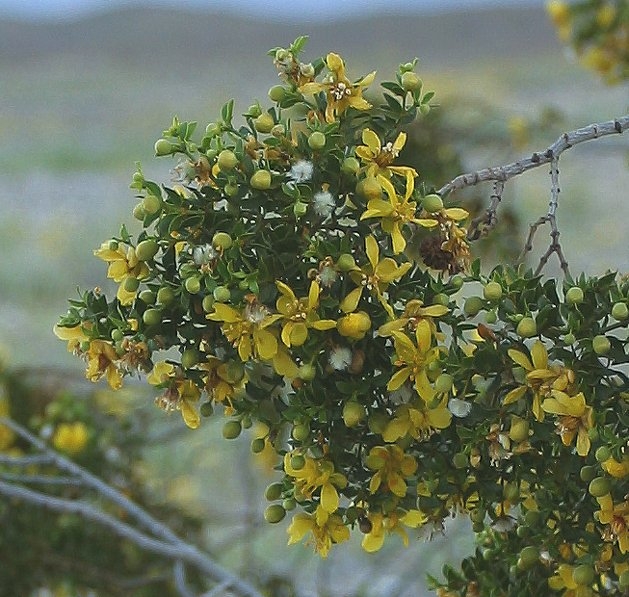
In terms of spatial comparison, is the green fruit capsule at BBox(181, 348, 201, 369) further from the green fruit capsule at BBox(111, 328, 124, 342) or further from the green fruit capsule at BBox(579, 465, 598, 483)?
the green fruit capsule at BBox(579, 465, 598, 483)

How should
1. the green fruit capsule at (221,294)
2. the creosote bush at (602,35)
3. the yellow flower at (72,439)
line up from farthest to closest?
the creosote bush at (602,35) → the yellow flower at (72,439) → the green fruit capsule at (221,294)

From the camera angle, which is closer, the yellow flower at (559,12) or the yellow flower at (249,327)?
the yellow flower at (249,327)

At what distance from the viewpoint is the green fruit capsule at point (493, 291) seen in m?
0.51

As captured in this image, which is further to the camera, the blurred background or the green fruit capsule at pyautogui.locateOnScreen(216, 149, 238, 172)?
the blurred background

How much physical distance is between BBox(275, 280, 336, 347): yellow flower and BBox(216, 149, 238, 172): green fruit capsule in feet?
0.21

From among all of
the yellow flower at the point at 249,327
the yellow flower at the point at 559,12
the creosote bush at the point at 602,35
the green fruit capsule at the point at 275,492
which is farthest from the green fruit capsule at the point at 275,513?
the yellow flower at the point at 559,12

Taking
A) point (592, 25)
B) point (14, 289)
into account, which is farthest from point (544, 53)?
point (592, 25)

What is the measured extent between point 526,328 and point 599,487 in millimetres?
86

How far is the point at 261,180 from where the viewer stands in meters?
0.49

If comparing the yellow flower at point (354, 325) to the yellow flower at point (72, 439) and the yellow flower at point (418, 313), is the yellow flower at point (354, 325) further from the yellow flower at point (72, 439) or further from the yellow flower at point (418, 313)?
the yellow flower at point (72, 439)

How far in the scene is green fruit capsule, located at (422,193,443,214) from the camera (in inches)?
20.4

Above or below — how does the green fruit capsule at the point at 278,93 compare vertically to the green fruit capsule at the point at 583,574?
above

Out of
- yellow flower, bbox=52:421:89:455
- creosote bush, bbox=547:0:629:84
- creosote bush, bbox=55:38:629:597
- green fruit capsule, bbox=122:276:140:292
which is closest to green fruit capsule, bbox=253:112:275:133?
creosote bush, bbox=55:38:629:597

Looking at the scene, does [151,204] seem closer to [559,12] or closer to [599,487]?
[599,487]
